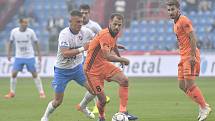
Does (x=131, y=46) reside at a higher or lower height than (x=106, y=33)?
lower

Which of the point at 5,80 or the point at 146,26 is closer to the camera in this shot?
the point at 5,80

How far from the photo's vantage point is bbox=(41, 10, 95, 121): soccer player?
11695 mm

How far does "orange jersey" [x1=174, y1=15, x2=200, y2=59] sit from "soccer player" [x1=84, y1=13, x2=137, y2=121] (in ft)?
4.14

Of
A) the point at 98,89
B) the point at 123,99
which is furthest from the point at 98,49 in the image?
the point at 123,99

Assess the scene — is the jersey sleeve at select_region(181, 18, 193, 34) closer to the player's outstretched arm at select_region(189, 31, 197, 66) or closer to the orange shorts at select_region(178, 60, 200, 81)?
the player's outstretched arm at select_region(189, 31, 197, 66)

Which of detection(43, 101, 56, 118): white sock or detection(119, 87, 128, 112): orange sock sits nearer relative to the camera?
detection(119, 87, 128, 112): orange sock

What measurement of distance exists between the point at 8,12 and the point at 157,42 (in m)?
9.75

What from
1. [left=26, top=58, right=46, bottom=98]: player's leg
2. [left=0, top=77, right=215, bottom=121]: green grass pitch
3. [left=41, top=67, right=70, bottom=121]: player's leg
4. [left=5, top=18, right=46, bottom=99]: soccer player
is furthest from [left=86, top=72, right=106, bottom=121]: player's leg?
[left=5, top=18, right=46, bottom=99]: soccer player

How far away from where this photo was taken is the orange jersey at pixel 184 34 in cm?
→ 1208

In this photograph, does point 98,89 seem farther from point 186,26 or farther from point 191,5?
point 191,5

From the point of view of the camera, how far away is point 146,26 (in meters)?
36.2

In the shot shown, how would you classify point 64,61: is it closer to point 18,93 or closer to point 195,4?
point 18,93

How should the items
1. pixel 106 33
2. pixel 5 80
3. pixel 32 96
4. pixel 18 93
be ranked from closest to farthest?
pixel 106 33 < pixel 32 96 < pixel 18 93 < pixel 5 80

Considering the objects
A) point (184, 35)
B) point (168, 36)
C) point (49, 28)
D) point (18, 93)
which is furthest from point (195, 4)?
point (184, 35)
